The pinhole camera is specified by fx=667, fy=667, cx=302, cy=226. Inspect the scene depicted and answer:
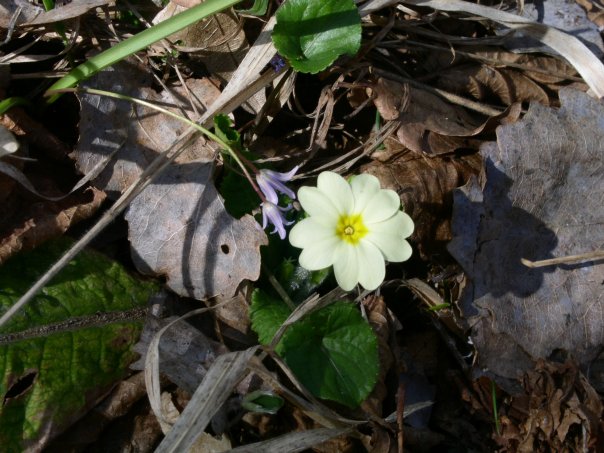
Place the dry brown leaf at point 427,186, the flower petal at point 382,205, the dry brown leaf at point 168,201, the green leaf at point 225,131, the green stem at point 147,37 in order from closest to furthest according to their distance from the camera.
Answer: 1. the green stem at point 147,37
2. the flower petal at point 382,205
3. the green leaf at point 225,131
4. the dry brown leaf at point 168,201
5. the dry brown leaf at point 427,186

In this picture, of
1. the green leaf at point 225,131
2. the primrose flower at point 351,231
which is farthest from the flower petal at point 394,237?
the green leaf at point 225,131

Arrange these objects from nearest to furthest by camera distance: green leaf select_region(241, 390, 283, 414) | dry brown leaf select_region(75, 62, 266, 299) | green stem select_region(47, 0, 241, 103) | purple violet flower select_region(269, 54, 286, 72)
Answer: green stem select_region(47, 0, 241, 103), green leaf select_region(241, 390, 283, 414), dry brown leaf select_region(75, 62, 266, 299), purple violet flower select_region(269, 54, 286, 72)

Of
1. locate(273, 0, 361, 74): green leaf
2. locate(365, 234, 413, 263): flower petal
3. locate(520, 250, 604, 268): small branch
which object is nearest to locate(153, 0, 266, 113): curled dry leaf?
locate(273, 0, 361, 74): green leaf

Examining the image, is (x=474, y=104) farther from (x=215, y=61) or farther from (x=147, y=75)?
(x=147, y=75)

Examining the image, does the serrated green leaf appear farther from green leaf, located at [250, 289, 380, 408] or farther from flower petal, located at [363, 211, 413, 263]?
flower petal, located at [363, 211, 413, 263]

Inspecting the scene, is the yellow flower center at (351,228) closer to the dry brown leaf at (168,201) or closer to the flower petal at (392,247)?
the flower petal at (392,247)

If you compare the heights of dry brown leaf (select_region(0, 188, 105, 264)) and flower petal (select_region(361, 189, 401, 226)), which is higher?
dry brown leaf (select_region(0, 188, 105, 264))
